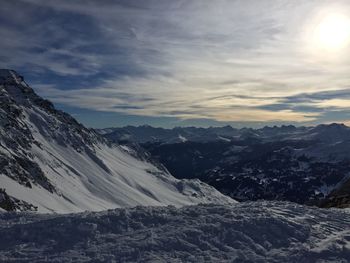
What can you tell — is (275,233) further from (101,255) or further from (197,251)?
(101,255)

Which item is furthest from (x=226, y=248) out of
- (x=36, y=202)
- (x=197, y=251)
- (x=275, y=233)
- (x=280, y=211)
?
(x=36, y=202)

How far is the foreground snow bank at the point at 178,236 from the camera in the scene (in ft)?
55.9

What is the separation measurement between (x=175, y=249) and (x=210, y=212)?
510 centimetres

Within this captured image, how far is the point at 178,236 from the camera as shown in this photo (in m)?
18.7

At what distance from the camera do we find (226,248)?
17906 millimetres

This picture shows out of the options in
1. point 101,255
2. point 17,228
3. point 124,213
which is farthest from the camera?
point 124,213

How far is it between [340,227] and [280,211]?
2.89 m

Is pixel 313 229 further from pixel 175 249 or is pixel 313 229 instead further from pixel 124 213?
pixel 124 213

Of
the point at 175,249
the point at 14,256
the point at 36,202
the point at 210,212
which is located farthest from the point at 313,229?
the point at 36,202

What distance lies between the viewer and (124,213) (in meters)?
21.7

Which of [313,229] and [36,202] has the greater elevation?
[313,229]

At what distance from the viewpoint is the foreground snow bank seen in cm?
1705

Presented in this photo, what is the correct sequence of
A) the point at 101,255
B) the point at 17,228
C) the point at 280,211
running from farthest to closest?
the point at 280,211, the point at 17,228, the point at 101,255

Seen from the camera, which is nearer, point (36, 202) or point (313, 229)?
point (313, 229)
